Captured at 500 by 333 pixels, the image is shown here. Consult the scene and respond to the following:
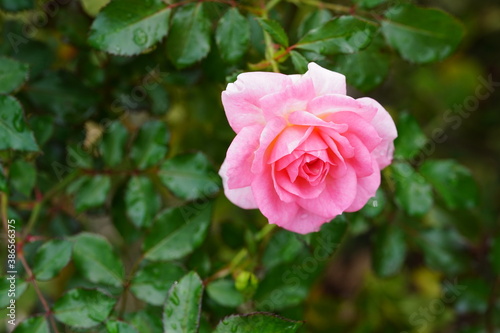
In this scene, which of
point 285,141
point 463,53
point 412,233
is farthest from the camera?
point 463,53

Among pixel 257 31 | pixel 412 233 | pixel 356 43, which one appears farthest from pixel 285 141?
pixel 412 233

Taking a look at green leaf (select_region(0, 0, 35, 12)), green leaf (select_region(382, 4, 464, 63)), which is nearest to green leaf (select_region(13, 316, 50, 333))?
green leaf (select_region(0, 0, 35, 12))

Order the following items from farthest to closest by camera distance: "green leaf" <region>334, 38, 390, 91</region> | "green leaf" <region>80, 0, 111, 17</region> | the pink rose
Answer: "green leaf" <region>80, 0, 111, 17</region> < "green leaf" <region>334, 38, 390, 91</region> < the pink rose

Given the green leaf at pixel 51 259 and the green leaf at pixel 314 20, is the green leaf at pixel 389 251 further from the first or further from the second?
the green leaf at pixel 51 259

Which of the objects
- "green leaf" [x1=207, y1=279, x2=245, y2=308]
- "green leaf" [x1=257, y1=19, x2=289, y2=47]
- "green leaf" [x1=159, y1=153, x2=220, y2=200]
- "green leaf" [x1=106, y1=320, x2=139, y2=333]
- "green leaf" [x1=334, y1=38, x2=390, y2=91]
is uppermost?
"green leaf" [x1=257, y1=19, x2=289, y2=47]

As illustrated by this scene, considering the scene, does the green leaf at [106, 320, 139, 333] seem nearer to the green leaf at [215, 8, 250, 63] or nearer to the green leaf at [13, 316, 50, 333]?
the green leaf at [13, 316, 50, 333]

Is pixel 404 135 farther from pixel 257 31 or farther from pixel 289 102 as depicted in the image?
pixel 289 102

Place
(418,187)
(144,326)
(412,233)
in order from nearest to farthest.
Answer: (144,326) → (418,187) → (412,233)
